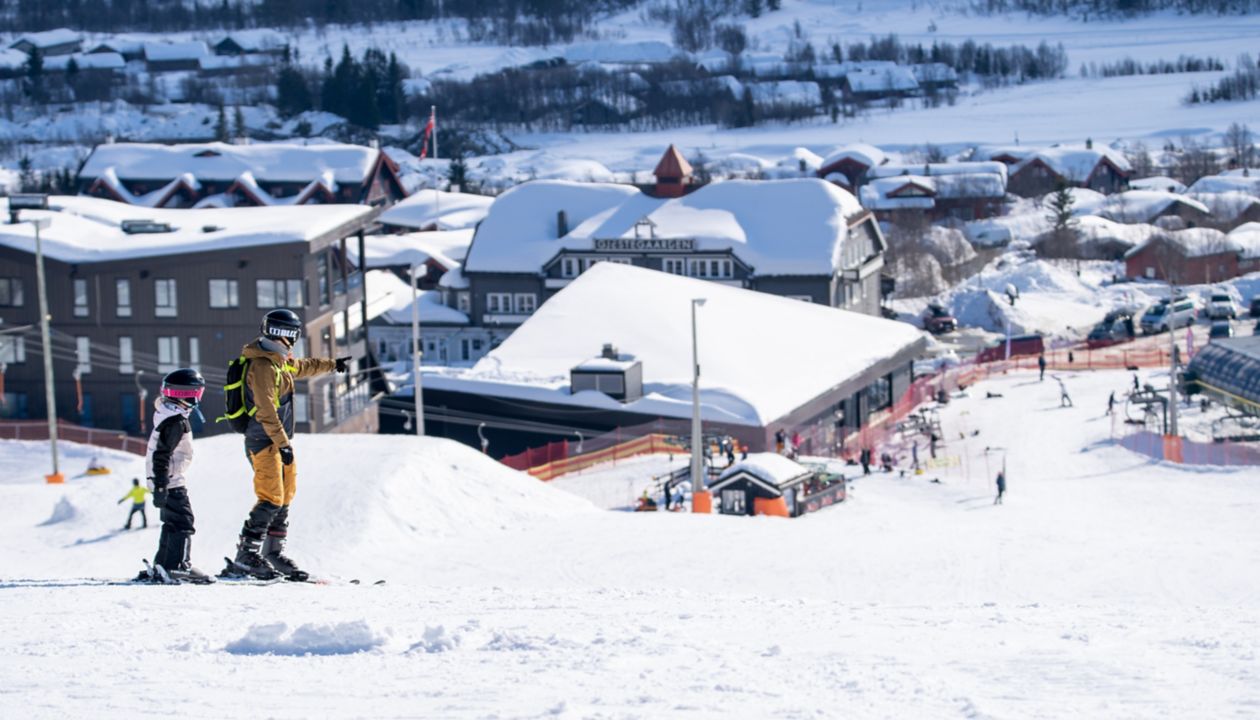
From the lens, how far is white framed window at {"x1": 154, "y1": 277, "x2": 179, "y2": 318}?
36656 mm

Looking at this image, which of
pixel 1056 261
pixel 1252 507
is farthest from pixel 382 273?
pixel 1252 507

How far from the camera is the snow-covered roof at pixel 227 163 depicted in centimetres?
7850

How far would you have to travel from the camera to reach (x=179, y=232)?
126ft

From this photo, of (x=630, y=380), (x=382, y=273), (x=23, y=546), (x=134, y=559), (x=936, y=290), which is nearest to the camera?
(x=134, y=559)

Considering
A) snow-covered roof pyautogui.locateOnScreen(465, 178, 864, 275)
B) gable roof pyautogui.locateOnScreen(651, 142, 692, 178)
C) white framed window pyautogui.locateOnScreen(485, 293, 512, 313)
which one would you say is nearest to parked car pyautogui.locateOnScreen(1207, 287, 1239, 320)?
snow-covered roof pyautogui.locateOnScreen(465, 178, 864, 275)

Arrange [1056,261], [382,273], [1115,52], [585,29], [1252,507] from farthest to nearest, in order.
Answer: [585,29] → [1115,52] → [1056,261] → [382,273] → [1252,507]

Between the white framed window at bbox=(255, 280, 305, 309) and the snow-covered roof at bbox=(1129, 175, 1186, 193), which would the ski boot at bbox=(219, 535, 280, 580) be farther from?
the snow-covered roof at bbox=(1129, 175, 1186, 193)

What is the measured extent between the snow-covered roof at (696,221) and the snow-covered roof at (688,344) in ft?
19.4

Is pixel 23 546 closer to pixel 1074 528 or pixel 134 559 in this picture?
pixel 134 559

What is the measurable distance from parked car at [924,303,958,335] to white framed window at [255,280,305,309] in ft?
88.6

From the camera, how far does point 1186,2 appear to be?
16375 cm

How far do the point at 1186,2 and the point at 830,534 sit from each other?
156m

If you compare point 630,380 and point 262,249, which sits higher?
point 262,249

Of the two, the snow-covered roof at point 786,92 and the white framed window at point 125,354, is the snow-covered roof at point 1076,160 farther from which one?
the white framed window at point 125,354
